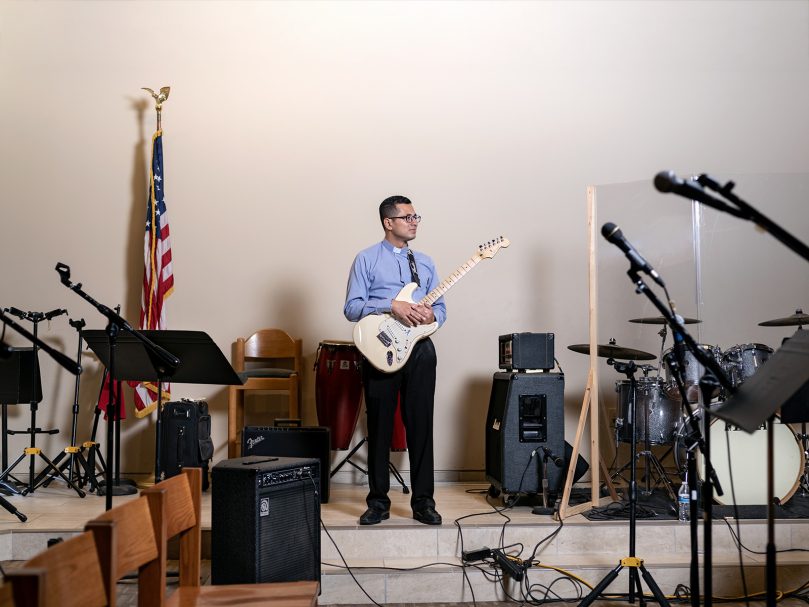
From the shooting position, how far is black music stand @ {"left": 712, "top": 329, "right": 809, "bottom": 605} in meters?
1.89

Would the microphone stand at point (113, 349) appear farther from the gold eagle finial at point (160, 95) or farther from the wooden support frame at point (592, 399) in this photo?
the gold eagle finial at point (160, 95)

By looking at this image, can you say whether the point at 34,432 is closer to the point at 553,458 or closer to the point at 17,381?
the point at 17,381

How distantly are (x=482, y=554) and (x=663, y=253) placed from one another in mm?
2123

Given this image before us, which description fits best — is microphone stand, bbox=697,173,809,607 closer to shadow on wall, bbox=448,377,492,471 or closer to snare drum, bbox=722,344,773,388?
snare drum, bbox=722,344,773,388

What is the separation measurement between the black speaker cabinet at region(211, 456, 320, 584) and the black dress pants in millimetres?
777

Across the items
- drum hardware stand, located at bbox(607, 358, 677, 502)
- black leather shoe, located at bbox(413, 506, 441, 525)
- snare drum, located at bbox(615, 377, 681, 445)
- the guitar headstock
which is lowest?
black leather shoe, located at bbox(413, 506, 441, 525)

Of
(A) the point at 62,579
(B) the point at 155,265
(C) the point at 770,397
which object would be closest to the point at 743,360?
(C) the point at 770,397

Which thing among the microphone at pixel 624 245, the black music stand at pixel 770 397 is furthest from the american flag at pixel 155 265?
the black music stand at pixel 770 397

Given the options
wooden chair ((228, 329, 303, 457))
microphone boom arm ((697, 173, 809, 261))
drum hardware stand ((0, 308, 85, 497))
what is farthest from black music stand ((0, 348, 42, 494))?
microphone boom arm ((697, 173, 809, 261))

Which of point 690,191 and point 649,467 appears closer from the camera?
point 690,191

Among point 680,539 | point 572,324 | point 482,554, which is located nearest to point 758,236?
point 572,324

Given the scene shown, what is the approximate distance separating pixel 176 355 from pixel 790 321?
349cm

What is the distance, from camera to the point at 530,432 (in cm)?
482

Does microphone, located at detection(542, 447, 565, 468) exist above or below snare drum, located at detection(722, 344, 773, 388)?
below
